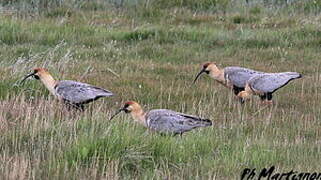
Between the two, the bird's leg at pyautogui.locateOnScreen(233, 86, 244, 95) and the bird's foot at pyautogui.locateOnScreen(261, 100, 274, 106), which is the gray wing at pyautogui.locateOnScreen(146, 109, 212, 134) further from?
the bird's leg at pyautogui.locateOnScreen(233, 86, 244, 95)

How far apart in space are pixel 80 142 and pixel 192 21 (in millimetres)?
8757

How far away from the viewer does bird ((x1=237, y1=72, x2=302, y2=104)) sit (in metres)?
8.73

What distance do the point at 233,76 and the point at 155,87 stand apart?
1.01 meters

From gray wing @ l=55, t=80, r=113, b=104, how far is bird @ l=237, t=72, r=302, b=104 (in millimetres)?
1929

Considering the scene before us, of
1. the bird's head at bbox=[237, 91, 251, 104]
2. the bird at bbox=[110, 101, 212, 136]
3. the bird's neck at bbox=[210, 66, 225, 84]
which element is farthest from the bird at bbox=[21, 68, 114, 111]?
→ the bird's neck at bbox=[210, 66, 225, 84]

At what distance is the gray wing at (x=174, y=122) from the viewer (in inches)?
265

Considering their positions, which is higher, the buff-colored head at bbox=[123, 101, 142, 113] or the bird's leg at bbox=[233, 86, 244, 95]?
the buff-colored head at bbox=[123, 101, 142, 113]

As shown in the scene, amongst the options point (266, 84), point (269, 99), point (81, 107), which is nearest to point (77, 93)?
point (81, 107)

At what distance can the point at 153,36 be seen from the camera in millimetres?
13023

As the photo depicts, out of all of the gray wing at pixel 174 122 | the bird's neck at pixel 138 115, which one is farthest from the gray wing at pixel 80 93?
the gray wing at pixel 174 122

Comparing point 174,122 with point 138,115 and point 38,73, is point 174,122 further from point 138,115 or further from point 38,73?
point 38,73

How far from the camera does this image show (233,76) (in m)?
9.33

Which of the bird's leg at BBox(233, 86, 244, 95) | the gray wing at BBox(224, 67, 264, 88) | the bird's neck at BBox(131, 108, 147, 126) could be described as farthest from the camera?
the bird's leg at BBox(233, 86, 244, 95)

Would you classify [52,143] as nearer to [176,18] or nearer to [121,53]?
[121,53]
